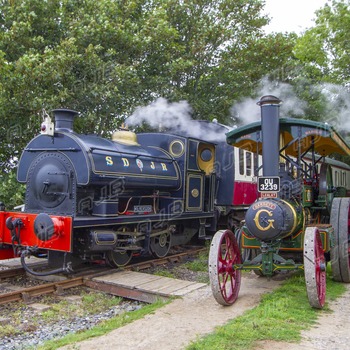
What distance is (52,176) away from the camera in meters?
7.01

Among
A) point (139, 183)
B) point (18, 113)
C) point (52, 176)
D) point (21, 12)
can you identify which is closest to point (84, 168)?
point (52, 176)

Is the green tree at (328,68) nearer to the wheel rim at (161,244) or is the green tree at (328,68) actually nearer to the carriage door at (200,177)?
the carriage door at (200,177)

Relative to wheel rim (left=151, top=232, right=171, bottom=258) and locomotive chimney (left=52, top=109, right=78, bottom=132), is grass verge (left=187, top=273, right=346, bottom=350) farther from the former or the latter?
locomotive chimney (left=52, top=109, right=78, bottom=132)

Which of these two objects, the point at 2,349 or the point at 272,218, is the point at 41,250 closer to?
the point at 2,349

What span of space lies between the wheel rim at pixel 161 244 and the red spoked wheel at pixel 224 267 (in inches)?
116

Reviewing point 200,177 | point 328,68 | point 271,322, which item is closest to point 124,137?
point 200,177

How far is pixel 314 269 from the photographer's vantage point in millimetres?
4562

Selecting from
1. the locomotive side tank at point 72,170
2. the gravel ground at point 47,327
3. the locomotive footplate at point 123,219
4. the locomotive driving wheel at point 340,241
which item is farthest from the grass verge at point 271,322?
the locomotive side tank at point 72,170

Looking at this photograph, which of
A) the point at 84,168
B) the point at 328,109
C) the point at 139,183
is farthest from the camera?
the point at 328,109

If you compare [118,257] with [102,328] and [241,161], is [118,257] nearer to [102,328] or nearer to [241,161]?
[102,328]

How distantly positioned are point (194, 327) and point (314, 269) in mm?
1398

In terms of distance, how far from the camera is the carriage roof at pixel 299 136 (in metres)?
5.42

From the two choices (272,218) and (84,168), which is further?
(84,168)

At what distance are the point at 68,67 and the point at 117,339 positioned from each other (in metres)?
7.47
